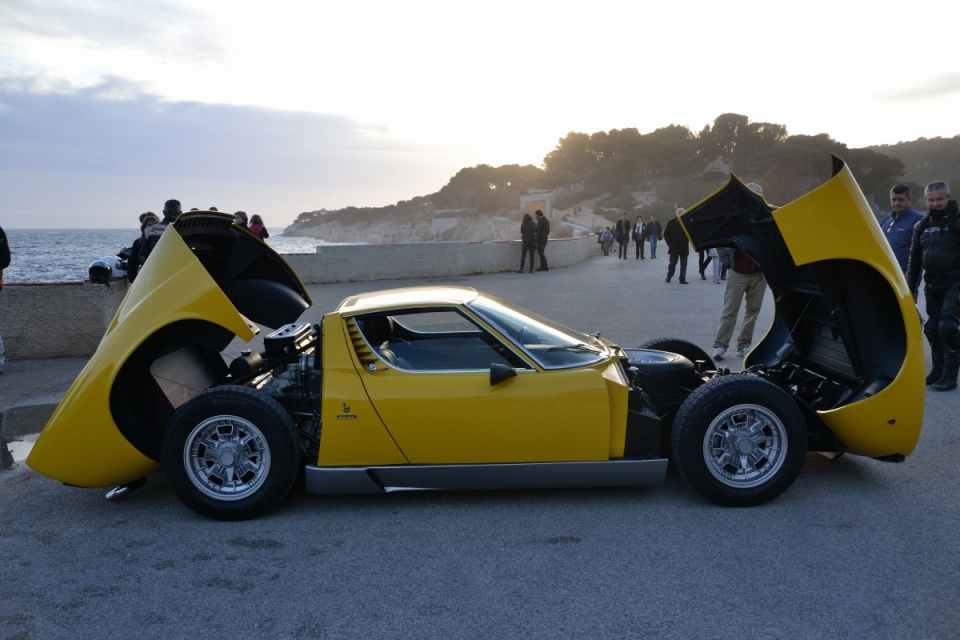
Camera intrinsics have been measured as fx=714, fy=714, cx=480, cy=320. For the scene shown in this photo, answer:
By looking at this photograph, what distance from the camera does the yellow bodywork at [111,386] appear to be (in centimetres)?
431

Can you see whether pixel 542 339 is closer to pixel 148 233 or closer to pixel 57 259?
pixel 148 233

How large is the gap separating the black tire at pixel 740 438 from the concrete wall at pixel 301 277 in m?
7.73

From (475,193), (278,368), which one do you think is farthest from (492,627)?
(475,193)

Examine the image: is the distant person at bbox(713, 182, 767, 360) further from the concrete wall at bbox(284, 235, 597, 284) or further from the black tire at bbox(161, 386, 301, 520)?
the concrete wall at bbox(284, 235, 597, 284)

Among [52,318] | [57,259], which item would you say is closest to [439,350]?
[52,318]

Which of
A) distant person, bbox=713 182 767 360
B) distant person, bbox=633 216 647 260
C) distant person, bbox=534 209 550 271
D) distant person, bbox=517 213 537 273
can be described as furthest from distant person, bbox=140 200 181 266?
distant person, bbox=633 216 647 260

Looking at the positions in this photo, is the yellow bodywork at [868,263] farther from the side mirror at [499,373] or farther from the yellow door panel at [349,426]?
the yellow door panel at [349,426]

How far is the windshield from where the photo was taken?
4.41m

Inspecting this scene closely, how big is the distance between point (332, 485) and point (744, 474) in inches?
97.4

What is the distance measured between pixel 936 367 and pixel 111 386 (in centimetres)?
711

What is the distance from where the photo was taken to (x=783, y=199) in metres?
70.2

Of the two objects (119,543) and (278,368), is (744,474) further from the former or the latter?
(119,543)

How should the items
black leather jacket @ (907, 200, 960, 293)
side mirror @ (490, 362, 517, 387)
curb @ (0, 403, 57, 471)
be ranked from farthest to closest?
black leather jacket @ (907, 200, 960, 293) < curb @ (0, 403, 57, 471) < side mirror @ (490, 362, 517, 387)

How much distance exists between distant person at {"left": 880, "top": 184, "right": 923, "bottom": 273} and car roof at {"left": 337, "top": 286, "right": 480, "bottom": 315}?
201 inches
